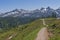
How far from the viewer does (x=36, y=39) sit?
5428cm

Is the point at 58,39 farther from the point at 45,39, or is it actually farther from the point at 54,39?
the point at 45,39

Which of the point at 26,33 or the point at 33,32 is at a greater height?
the point at 33,32

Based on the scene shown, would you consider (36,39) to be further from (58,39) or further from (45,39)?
(58,39)

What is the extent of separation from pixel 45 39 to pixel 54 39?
3249mm

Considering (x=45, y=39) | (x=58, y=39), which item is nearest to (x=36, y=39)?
(x=45, y=39)

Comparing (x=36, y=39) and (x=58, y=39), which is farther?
(x=36, y=39)

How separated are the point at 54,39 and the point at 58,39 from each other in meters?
1.27

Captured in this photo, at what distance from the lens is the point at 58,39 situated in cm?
4941

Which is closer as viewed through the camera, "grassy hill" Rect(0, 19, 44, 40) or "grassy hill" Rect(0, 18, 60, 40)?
"grassy hill" Rect(0, 18, 60, 40)

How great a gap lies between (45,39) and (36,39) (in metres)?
3.27

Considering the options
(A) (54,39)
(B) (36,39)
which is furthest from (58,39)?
(B) (36,39)

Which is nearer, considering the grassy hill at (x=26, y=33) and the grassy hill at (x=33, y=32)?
the grassy hill at (x=33, y=32)

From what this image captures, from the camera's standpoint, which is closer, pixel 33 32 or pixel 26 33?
pixel 33 32

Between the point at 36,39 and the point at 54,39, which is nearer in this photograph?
the point at 54,39
